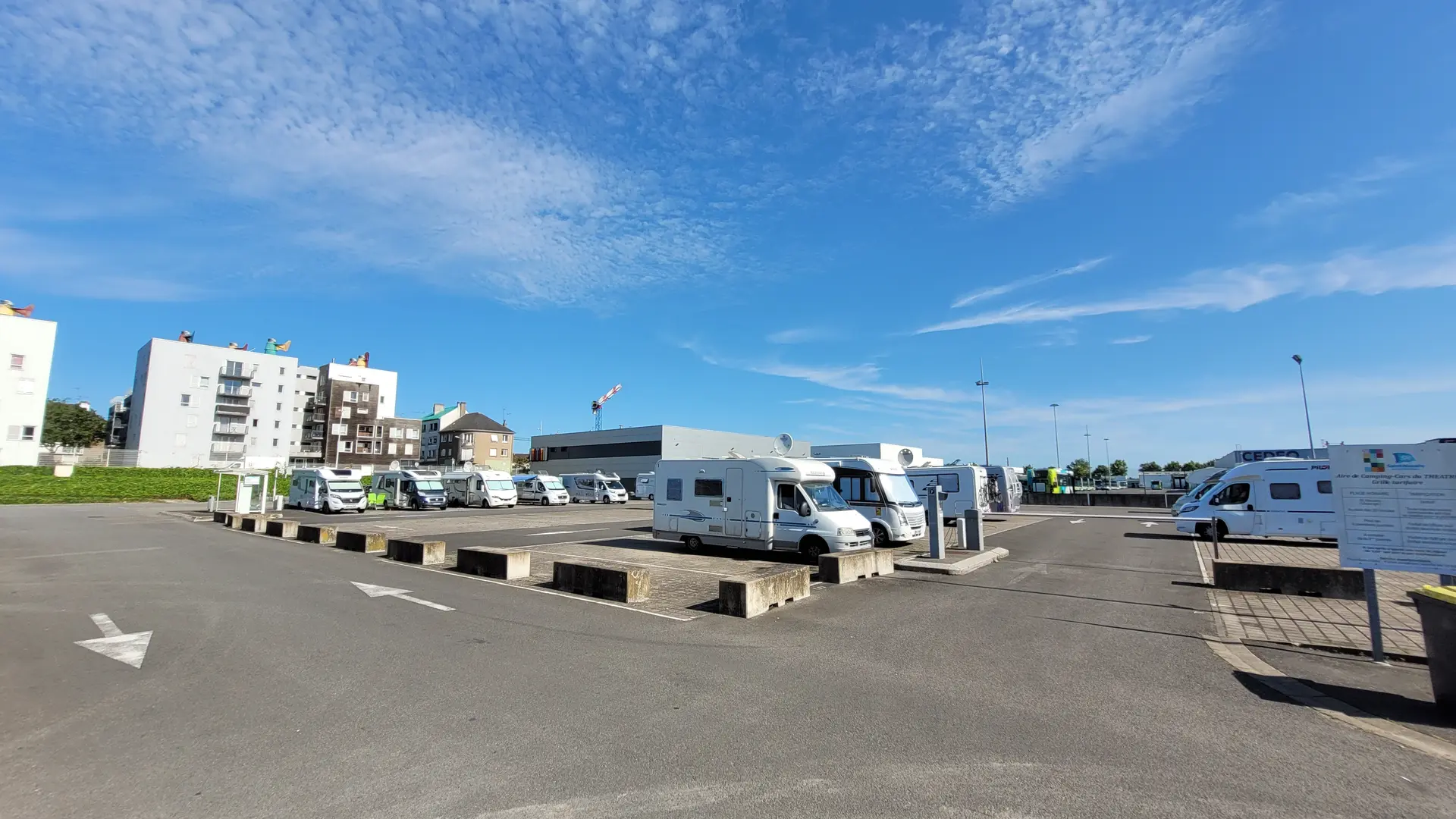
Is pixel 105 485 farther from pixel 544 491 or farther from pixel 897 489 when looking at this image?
pixel 897 489

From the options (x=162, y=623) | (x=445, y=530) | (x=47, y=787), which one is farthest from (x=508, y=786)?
(x=445, y=530)

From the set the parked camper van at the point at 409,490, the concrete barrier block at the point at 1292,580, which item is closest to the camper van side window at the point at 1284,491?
the concrete barrier block at the point at 1292,580

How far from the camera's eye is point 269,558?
15.6 m

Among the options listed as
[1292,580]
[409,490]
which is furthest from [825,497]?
[409,490]

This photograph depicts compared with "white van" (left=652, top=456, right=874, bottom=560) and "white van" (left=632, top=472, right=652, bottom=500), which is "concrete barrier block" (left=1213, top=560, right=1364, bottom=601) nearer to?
"white van" (left=652, top=456, right=874, bottom=560)

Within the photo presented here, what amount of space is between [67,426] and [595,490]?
255 ft

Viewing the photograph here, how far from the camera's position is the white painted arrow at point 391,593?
32.3 feet

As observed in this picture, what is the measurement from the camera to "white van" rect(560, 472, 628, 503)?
172 feet

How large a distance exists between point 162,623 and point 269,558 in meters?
7.91

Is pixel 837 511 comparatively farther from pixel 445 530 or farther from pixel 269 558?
pixel 445 530

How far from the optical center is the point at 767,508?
15352 mm

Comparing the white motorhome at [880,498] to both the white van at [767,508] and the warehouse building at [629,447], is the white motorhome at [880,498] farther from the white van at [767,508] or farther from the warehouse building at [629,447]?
the warehouse building at [629,447]

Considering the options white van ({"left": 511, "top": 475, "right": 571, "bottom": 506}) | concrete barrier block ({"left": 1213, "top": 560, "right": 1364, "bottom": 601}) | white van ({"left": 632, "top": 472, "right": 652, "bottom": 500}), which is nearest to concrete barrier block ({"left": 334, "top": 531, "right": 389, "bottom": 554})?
concrete barrier block ({"left": 1213, "top": 560, "right": 1364, "bottom": 601})

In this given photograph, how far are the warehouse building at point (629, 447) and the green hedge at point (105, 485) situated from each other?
2875cm
